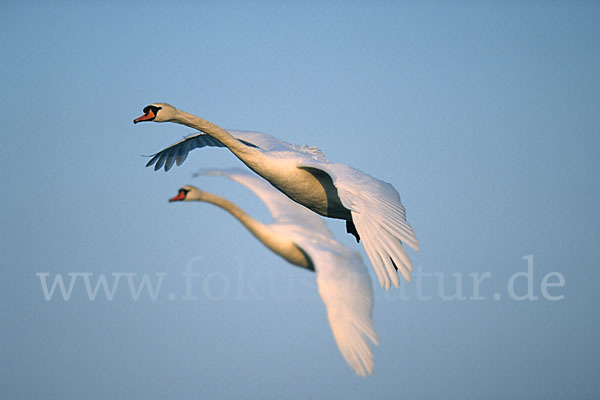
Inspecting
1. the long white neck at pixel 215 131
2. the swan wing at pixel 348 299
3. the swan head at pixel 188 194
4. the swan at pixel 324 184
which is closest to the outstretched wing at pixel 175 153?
the swan at pixel 324 184

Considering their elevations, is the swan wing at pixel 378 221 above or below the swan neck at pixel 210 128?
below


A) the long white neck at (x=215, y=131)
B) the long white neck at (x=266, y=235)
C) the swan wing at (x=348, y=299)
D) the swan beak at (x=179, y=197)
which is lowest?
the swan wing at (x=348, y=299)

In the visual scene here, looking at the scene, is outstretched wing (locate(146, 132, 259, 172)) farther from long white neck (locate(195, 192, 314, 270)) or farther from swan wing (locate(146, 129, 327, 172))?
long white neck (locate(195, 192, 314, 270))

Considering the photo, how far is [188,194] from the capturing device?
10.6 m

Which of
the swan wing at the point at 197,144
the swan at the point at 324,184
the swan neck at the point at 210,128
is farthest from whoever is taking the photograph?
the swan wing at the point at 197,144

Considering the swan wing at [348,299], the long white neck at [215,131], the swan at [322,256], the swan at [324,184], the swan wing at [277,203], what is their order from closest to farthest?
the swan wing at [348,299] → the swan at [322,256] → the swan at [324,184] → the swan wing at [277,203] → the long white neck at [215,131]

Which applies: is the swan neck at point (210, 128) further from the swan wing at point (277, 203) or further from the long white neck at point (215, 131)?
the swan wing at point (277, 203)

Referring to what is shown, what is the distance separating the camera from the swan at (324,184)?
9.26 metres

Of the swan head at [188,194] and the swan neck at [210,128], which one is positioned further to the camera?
the swan neck at [210,128]

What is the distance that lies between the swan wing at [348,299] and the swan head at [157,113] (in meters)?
3.56

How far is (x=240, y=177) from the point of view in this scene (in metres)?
11.9

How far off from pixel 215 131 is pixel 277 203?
1.35 metres

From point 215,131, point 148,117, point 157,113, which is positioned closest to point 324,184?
point 215,131

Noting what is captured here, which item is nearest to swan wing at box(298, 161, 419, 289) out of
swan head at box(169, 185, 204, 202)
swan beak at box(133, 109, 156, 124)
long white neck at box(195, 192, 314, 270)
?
long white neck at box(195, 192, 314, 270)
